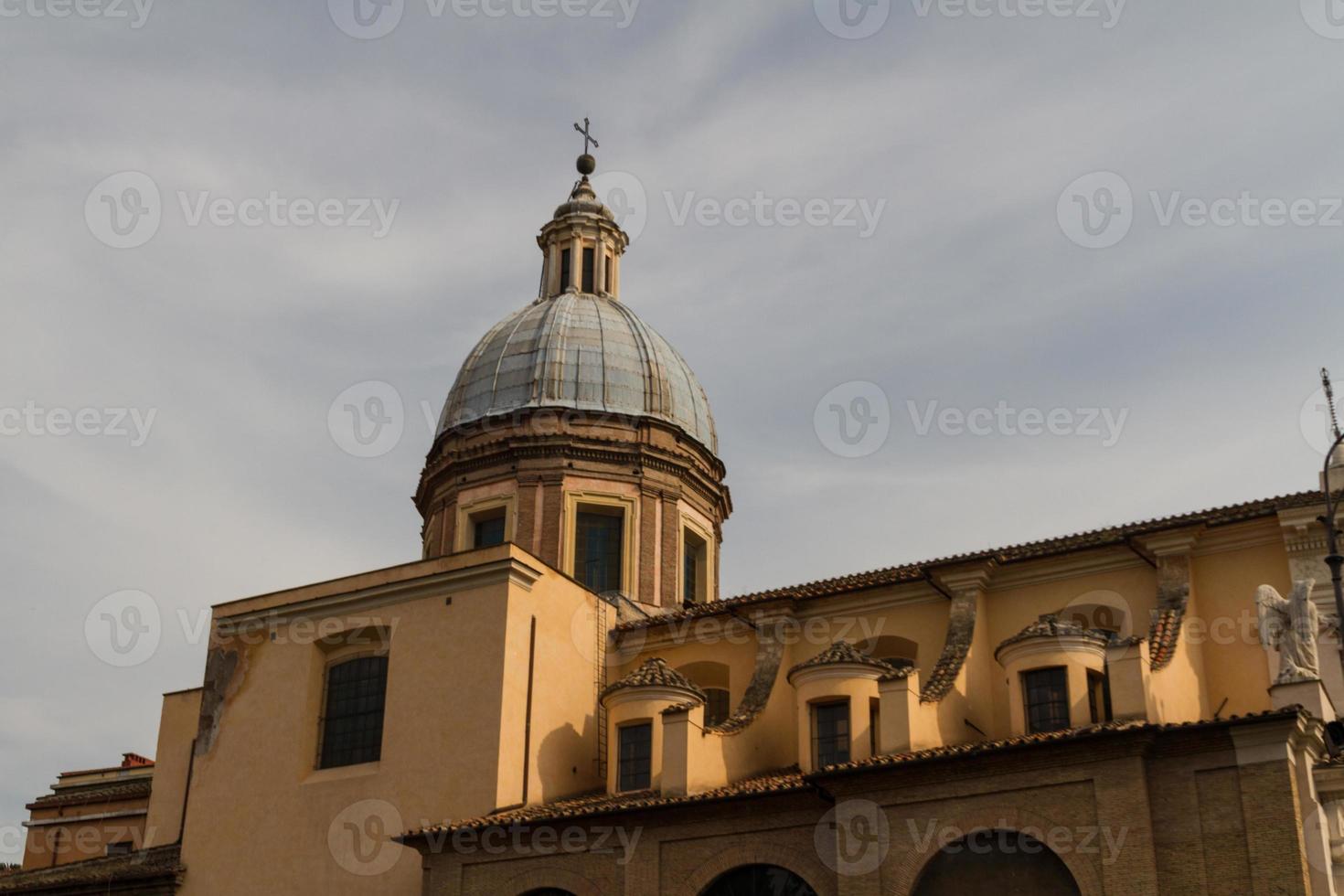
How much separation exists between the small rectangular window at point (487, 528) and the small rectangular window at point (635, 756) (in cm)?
902

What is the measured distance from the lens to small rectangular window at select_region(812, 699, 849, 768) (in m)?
25.5

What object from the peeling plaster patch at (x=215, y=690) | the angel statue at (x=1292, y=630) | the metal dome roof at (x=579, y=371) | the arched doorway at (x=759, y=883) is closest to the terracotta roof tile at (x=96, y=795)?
the peeling plaster patch at (x=215, y=690)

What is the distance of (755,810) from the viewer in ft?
78.3

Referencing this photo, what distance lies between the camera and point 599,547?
35.1 m

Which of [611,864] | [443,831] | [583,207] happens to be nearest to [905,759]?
[611,864]

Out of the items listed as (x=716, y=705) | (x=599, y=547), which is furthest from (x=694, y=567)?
(x=716, y=705)

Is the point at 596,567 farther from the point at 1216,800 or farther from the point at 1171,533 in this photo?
the point at 1216,800

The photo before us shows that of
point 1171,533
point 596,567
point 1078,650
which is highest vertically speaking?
point 596,567

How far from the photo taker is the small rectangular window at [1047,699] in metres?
23.8

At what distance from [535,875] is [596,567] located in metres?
10.6

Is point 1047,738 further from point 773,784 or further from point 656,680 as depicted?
point 656,680
